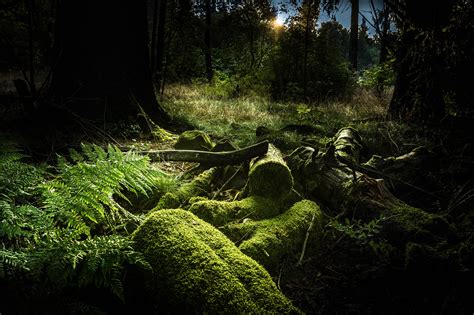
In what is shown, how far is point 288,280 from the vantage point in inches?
96.7

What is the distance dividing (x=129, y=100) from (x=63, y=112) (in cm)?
127

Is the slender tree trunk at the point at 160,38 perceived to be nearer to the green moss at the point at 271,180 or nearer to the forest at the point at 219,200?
the forest at the point at 219,200

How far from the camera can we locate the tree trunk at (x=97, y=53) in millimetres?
5844

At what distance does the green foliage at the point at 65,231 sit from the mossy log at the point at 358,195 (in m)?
2.14

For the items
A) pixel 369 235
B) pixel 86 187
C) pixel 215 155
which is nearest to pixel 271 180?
pixel 215 155

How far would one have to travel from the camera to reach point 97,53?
19.6 ft

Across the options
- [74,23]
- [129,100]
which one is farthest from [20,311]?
[74,23]

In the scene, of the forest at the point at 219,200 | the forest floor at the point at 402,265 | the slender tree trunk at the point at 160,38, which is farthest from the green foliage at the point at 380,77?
the slender tree trunk at the point at 160,38

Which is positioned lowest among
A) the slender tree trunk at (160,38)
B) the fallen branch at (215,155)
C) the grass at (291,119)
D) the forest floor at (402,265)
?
the forest floor at (402,265)

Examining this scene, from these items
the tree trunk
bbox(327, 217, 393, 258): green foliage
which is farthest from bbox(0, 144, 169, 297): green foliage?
the tree trunk

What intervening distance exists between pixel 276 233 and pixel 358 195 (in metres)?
1.13

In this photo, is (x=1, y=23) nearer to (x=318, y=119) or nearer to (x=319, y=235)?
(x=318, y=119)

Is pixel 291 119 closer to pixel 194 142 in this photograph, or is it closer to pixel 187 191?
pixel 194 142

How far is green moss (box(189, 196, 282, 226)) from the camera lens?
292 cm
